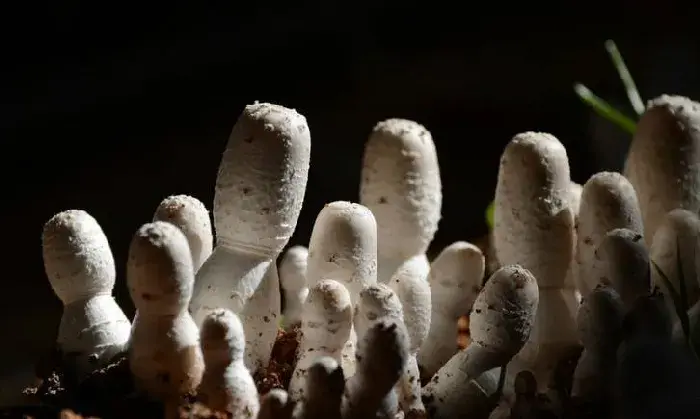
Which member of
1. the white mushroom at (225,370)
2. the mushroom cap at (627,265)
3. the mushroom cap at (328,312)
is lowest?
the white mushroom at (225,370)

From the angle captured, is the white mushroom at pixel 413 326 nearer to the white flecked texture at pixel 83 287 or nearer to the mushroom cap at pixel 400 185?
the mushroom cap at pixel 400 185

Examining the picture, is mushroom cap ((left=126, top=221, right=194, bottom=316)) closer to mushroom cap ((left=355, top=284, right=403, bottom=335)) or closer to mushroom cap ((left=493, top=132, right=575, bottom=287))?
mushroom cap ((left=355, top=284, right=403, bottom=335))

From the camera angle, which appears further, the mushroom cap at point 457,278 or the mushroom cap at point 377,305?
the mushroom cap at point 457,278

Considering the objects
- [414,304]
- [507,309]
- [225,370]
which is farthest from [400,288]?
[225,370]

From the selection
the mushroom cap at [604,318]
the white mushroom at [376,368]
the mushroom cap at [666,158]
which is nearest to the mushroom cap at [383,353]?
the white mushroom at [376,368]

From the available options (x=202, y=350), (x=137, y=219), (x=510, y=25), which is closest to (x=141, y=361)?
(x=202, y=350)

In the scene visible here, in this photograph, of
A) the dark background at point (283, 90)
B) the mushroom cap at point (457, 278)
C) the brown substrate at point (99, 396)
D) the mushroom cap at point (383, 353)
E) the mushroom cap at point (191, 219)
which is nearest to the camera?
the mushroom cap at point (383, 353)
